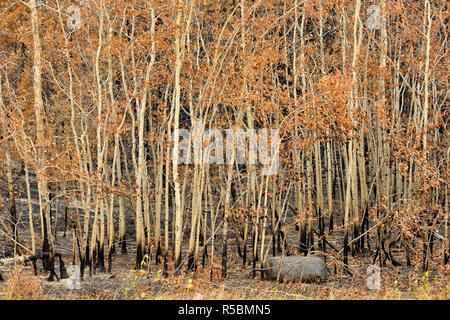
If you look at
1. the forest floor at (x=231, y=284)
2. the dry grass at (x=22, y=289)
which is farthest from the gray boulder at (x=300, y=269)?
the dry grass at (x=22, y=289)

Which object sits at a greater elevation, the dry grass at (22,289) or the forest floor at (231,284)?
the dry grass at (22,289)

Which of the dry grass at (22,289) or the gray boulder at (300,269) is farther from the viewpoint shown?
the gray boulder at (300,269)

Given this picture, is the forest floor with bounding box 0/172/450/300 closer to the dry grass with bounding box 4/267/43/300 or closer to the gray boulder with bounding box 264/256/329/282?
the dry grass with bounding box 4/267/43/300

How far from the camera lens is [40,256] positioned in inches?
635

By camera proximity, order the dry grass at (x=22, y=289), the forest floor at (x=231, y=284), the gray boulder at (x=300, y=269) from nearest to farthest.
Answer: the dry grass at (x=22, y=289) → the forest floor at (x=231, y=284) → the gray boulder at (x=300, y=269)

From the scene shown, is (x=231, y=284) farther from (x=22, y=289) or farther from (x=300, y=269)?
(x=22, y=289)

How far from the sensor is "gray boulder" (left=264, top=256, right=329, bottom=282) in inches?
669

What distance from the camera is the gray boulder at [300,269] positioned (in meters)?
17.0

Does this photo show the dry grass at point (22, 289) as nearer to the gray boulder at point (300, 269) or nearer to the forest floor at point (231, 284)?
the forest floor at point (231, 284)

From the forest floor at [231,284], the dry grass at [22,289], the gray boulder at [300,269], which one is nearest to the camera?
the dry grass at [22,289]

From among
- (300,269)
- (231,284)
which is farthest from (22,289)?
(300,269)

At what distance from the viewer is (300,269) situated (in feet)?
56.0

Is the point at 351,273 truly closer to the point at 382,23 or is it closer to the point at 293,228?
the point at 382,23

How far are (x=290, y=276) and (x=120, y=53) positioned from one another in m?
8.90
